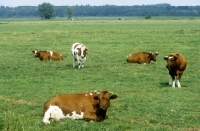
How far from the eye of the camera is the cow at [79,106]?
35.1 feet

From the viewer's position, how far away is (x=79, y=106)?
10953 millimetres

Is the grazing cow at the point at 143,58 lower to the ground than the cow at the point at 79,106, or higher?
lower

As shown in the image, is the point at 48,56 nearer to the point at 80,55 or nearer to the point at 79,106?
the point at 80,55

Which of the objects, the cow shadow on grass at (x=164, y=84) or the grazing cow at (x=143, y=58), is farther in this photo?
the grazing cow at (x=143, y=58)

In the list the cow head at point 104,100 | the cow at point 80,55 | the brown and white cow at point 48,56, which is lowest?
the brown and white cow at point 48,56

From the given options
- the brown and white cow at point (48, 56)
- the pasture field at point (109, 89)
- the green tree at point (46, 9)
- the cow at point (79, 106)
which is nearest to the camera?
the pasture field at point (109, 89)

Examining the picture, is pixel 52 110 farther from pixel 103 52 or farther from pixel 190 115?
pixel 103 52

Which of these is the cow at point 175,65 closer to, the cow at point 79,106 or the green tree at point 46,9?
the cow at point 79,106

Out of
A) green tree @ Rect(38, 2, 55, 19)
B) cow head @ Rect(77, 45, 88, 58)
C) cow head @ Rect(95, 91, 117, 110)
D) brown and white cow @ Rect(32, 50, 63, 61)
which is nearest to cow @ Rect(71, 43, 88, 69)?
cow head @ Rect(77, 45, 88, 58)

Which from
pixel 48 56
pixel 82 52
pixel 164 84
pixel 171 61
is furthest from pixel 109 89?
pixel 48 56

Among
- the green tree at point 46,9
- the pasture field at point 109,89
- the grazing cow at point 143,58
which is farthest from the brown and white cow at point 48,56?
the green tree at point 46,9

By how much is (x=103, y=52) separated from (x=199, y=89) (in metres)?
15.2

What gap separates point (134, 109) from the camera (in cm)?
1252

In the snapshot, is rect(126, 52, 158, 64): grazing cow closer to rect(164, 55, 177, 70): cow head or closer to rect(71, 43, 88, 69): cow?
rect(71, 43, 88, 69): cow
